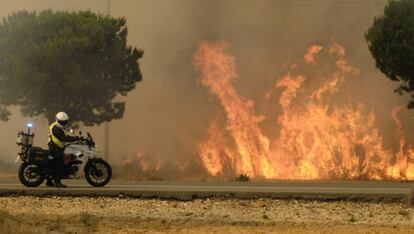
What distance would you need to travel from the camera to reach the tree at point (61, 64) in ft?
125

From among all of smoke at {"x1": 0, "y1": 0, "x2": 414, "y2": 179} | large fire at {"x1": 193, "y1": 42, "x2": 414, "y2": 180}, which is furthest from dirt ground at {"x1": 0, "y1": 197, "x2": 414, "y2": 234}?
smoke at {"x1": 0, "y1": 0, "x2": 414, "y2": 179}

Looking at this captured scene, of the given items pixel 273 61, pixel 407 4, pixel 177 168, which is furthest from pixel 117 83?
pixel 407 4

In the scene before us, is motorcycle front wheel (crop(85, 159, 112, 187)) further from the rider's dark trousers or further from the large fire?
the large fire

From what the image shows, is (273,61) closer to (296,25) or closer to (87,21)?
(296,25)

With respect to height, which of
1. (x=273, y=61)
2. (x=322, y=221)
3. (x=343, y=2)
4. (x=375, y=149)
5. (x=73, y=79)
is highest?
(x=343, y=2)

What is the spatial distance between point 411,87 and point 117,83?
15231 mm

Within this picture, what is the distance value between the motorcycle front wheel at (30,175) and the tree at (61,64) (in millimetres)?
19478

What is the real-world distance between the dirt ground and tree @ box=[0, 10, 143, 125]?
836 inches

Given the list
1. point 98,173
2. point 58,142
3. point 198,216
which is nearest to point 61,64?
point 98,173

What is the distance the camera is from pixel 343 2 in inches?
2052

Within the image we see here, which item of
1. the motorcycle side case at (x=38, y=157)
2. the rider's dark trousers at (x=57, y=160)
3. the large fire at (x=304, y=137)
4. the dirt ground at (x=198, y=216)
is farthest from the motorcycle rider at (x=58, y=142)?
the large fire at (x=304, y=137)

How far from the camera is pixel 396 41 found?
35000mm

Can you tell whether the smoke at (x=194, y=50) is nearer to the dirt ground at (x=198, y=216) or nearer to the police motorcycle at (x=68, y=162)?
the police motorcycle at (x=68, y=162)

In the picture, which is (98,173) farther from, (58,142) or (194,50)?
(194,50)
